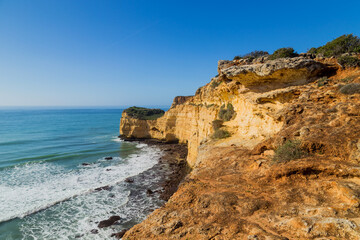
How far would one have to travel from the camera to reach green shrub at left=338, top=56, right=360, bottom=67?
9109 millimetres

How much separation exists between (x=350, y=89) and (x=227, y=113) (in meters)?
10.9

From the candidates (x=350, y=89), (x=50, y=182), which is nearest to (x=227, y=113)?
(x=350, y=89)

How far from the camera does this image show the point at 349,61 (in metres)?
9.34

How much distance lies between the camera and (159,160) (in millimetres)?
23469

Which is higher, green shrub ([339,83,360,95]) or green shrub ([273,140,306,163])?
green shrub ([339,83,360,95])

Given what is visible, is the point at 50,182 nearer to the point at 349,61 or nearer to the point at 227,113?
the point at 227,113

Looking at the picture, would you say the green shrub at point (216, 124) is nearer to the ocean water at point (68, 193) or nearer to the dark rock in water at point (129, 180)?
the ocean water at point (68, 193)

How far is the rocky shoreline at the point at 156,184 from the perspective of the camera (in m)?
10.9

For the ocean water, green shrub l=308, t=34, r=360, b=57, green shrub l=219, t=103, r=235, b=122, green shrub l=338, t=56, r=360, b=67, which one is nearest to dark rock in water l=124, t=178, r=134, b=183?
the ocean water

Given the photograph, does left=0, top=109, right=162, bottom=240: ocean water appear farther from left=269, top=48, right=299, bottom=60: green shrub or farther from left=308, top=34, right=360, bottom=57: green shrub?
left=308, top=34, right=360, bottom=57: green shrub

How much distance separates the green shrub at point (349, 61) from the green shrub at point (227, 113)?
29.0 ft

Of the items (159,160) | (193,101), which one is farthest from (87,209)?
(193,101)

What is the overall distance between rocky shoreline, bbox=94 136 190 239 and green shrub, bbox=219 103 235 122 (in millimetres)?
7125

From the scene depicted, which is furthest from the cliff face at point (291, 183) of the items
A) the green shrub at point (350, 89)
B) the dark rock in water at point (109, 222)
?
the dark rock in water at point (109, 222)
